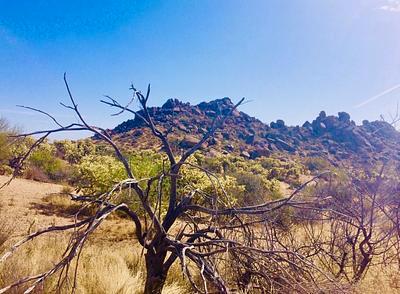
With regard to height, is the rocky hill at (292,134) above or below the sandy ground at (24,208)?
above

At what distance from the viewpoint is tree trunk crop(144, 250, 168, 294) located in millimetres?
3127

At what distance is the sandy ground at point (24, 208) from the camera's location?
920 cm

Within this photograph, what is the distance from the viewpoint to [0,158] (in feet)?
62.2

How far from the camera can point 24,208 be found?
11.2m

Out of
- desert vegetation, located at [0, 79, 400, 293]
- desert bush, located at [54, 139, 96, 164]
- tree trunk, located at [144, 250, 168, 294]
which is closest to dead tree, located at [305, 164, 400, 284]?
desert vegetation, located at [0, 79, 400, 293]

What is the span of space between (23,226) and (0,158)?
12.0 meters

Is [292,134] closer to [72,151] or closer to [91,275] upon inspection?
[72,151]

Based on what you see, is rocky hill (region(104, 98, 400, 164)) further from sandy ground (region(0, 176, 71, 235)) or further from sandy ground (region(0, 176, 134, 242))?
sandy ground (region(0, 176, 134, 242))

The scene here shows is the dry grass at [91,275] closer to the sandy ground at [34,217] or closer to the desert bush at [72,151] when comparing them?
the sandy ground at [34,217]

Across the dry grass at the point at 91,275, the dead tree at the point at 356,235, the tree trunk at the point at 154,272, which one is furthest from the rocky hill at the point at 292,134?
the tree trunk at the point at 154,272

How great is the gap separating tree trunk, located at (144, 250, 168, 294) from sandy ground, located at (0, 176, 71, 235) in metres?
5.33

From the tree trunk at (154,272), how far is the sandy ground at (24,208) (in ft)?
17.5

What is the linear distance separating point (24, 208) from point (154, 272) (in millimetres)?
9804

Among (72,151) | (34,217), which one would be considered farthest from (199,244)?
(72,151)
